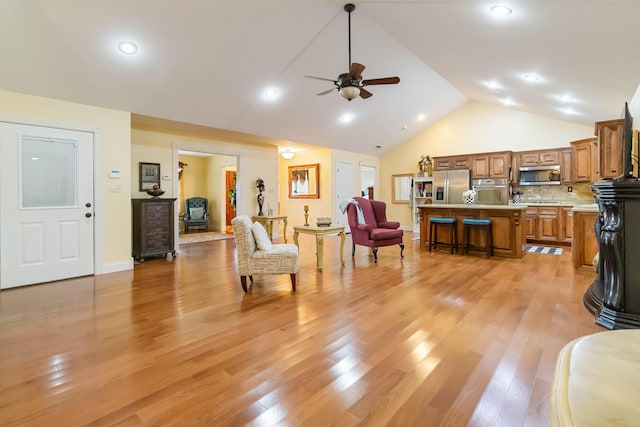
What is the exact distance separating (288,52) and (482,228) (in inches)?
173

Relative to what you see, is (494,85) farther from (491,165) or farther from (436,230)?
(436,230)

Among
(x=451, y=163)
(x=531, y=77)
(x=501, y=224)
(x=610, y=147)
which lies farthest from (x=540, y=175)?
(x=531, y=77)

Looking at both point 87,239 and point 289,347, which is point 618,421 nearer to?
point 289,347

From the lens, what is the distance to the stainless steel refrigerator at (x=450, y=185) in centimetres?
841

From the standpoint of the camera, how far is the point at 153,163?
6.36 m

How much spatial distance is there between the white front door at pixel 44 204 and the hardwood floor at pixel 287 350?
32 centimetres

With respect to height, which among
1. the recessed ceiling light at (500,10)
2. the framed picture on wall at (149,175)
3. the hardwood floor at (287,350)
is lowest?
the hardwood floor at (287,350)

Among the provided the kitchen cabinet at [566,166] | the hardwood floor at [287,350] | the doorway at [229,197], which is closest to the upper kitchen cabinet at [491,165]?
the kitchen cabinet at [566,166]

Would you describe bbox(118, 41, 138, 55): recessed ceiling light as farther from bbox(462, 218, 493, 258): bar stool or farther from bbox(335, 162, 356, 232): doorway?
bbox(335, 162, 356, 232): doorway

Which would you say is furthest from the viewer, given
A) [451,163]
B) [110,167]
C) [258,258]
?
[451,163]

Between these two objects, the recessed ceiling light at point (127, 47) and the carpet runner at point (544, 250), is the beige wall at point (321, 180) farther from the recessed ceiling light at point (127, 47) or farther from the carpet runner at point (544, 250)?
the recessed ceiling light at point (127, 47)

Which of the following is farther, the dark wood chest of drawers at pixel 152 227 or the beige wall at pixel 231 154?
the beige wall at pixel 231 154

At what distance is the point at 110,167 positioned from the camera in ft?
15.2

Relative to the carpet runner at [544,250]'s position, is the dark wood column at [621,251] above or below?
above
